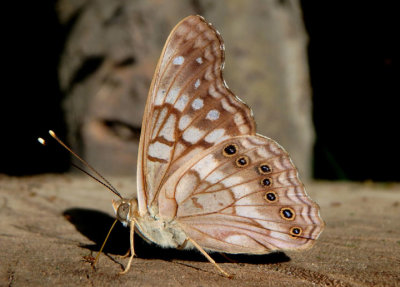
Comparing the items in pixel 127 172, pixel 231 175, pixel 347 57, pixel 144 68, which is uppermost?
pixel 347 57

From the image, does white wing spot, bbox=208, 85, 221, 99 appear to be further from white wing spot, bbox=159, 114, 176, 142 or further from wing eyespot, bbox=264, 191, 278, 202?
wing eyespot, bbox=264, 191, 278, 202

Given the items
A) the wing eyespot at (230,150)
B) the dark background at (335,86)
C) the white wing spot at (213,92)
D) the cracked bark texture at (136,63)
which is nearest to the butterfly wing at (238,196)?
the wing eyespot at (230,150)

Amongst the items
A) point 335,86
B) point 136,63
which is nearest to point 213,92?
point 136,63

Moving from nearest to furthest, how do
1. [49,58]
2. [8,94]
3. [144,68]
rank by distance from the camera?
[144,68], [49,58], [8,94]

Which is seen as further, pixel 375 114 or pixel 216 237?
pixel 375 114

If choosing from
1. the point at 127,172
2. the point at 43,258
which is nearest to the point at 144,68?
the point at 127,172

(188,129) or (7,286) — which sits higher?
(188,129)

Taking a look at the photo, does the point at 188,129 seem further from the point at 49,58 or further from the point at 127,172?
the point at 49,58

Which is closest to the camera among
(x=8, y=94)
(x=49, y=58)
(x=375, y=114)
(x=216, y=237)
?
(x=216, y=237)
